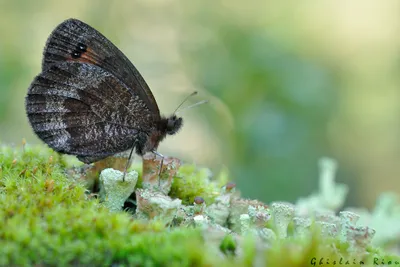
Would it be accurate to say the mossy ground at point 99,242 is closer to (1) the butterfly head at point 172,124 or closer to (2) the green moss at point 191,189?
(2) the green moss at point 191,189

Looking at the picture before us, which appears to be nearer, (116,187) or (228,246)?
(228,246)

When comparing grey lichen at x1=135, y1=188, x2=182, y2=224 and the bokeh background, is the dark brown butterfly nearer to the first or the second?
grey lichen at x1=135, y1=188, x2=182, y2=224

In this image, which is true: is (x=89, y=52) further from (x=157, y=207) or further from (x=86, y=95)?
(x=157, y=207)

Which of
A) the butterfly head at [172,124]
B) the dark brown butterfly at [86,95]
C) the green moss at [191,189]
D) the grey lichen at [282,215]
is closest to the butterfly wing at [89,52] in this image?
the dark brown butterfly at [86,95]

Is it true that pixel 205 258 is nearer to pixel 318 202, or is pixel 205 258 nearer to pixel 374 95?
pixel 318 202

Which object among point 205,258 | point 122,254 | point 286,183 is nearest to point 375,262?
point 205,258

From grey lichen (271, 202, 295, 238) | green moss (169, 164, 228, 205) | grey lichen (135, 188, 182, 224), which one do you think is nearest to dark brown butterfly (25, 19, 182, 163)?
green moss (169, 164, 228, 205)

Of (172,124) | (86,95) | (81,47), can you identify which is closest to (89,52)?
(81,47)
